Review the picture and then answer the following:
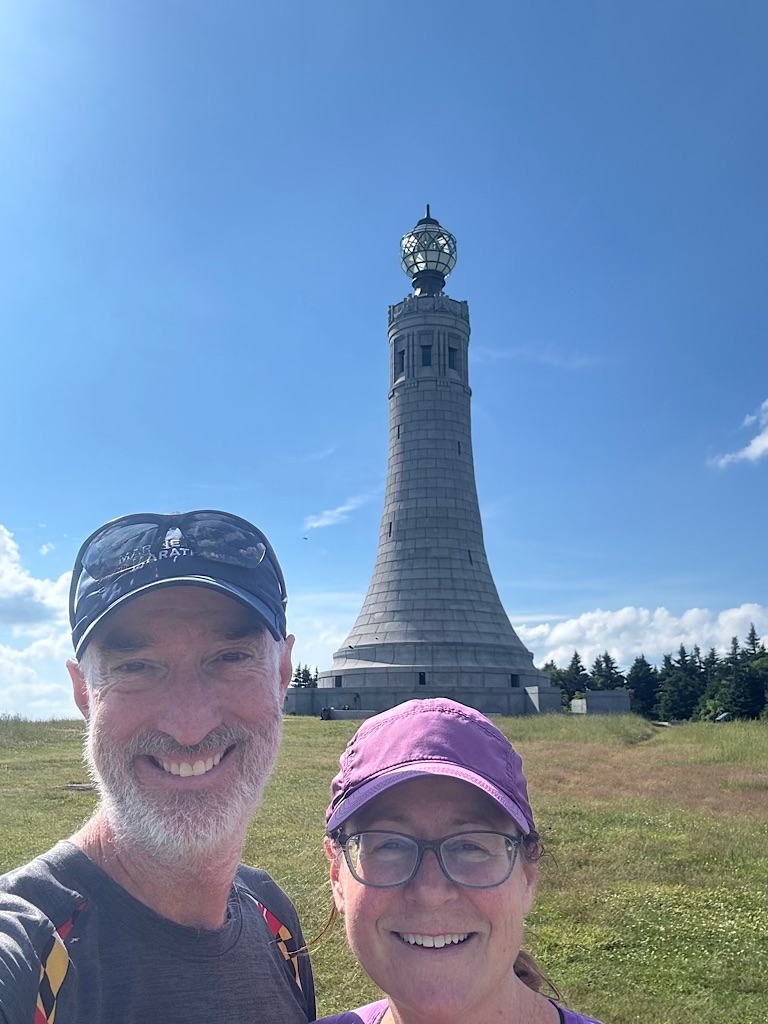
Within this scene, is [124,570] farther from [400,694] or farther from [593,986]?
[400,694]

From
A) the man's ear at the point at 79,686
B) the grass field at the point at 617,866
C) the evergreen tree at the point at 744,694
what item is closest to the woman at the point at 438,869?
the man's ear at the point at 79,686

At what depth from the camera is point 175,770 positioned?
2.28m

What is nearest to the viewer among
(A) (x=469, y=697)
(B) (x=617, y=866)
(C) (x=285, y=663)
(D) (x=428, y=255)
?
(C) (x=285, y=663)

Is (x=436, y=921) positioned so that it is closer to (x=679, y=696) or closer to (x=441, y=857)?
(x=441, y=857)

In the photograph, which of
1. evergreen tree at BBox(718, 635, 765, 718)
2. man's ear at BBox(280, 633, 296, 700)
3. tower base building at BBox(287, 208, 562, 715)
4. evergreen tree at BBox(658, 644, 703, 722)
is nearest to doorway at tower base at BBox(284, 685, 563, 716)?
tower base building at BBox(287, 208, 562, 715)

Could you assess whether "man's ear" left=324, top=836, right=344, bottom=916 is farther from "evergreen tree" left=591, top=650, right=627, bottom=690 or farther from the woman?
"evergreen tree" left=591, top=650, right=627, bottom=690

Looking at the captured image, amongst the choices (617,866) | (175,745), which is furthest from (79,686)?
(617,866)

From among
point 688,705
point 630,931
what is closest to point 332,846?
point 630,931

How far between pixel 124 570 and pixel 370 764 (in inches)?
35.1

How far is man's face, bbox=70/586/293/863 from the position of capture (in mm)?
2234

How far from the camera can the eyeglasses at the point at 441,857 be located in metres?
1.95

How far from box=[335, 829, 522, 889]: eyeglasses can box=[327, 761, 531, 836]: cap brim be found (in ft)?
0.26

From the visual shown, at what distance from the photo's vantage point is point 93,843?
2268 mm

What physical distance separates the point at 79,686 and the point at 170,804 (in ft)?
1.68
